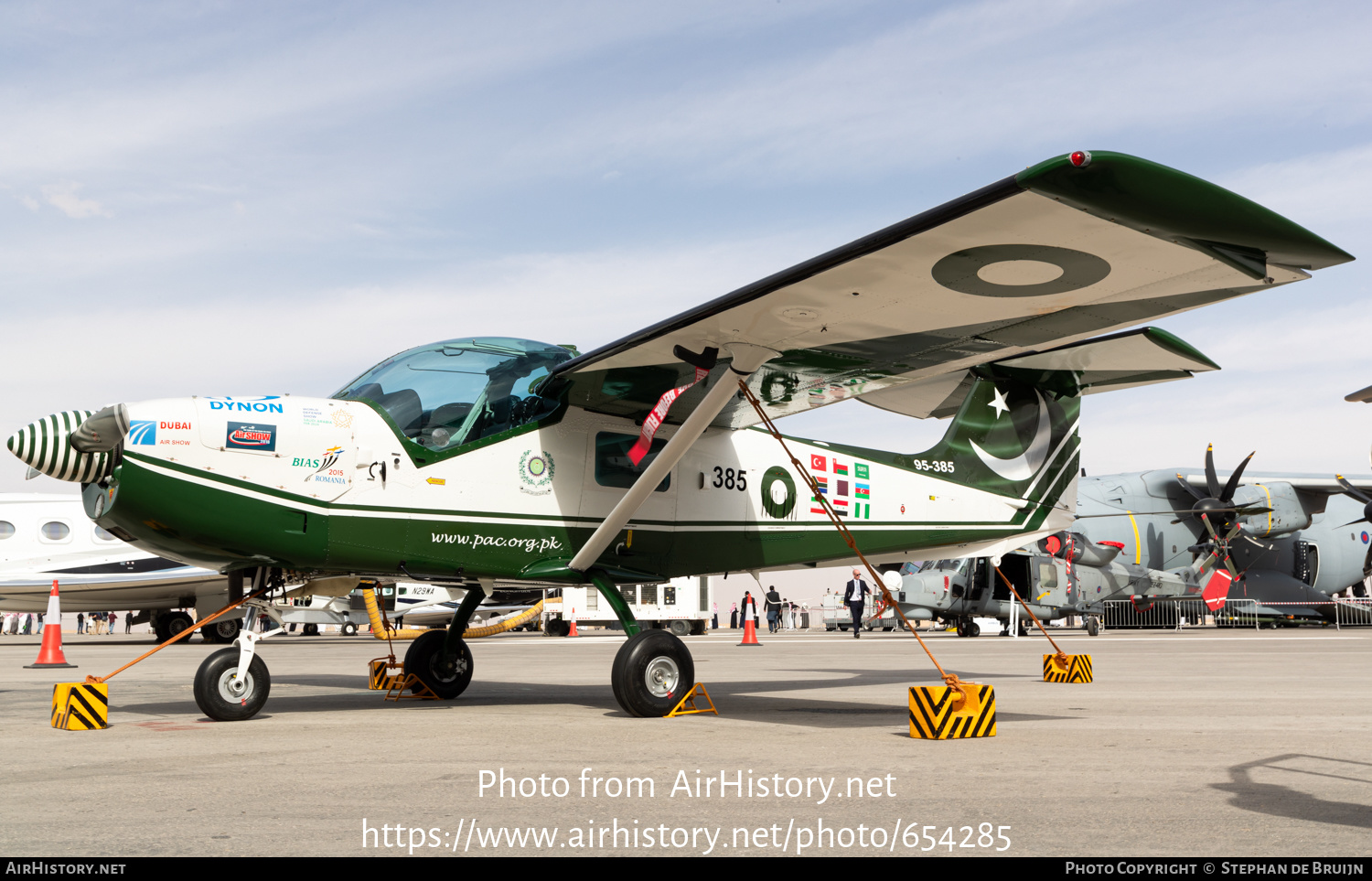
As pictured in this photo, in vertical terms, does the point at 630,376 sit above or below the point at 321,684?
above

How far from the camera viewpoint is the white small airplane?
26875 mm

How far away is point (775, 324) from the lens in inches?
280

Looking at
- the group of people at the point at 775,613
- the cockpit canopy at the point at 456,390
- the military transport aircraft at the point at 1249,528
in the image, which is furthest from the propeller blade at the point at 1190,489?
the cockpit canopy at the point at 456,390

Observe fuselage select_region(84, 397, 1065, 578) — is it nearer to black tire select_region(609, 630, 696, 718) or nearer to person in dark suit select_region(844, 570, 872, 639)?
black tire select_region(609, 630, 696, 718)

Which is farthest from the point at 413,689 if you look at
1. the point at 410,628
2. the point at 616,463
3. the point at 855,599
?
the point at 410,628

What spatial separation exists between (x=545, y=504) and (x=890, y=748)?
11.5ft

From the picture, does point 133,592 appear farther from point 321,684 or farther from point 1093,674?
point 1093,674

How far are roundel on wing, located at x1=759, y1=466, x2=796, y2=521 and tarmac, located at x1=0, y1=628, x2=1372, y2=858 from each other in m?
1.78

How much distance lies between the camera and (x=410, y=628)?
122 feet

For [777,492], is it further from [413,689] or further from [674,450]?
[413,689]

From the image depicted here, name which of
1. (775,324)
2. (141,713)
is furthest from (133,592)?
(775,324)

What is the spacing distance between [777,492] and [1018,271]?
401cm

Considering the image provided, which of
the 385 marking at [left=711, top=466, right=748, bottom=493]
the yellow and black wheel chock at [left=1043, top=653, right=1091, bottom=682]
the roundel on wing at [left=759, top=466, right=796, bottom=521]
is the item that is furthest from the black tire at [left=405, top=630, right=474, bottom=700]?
the yellow and black wheel chock at [left=1043, top=653, right=1091, bottom=682]

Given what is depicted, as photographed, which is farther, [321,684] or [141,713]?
[321,684]
